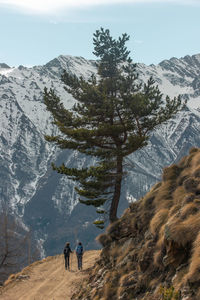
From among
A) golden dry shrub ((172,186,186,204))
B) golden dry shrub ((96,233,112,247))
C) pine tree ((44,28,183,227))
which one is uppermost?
pine tree ((44,28,183,227))

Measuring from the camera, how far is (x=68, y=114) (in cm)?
2945

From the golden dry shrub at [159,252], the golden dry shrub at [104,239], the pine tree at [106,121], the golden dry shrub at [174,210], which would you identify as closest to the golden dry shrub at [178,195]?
the golden dry shrub at [174,210]

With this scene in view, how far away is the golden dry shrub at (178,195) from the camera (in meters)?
17.0

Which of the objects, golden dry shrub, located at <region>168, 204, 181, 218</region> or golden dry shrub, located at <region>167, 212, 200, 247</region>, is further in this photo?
golden dry shrub, located at <region>168, 204, 181, 218</region>

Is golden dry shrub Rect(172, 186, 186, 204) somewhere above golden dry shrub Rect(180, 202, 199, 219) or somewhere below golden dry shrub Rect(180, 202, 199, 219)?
above

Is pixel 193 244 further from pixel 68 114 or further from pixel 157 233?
pixel 68 114

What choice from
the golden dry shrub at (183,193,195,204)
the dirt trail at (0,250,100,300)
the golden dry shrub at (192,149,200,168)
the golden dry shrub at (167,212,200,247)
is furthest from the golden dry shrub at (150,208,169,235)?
the dirt trail at (0,250,100,300)

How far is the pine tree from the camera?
27906 mm

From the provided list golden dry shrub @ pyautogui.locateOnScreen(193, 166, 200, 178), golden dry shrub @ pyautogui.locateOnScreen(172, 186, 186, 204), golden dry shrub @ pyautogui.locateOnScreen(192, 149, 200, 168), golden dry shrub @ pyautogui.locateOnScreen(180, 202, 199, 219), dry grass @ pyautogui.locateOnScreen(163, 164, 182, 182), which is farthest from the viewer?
dry grass @ pyautogui.locateOnScreen(163, 164, 182, 182)

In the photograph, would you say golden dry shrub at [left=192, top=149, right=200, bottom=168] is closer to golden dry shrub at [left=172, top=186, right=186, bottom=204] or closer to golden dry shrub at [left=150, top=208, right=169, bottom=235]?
golden dry shrub at [left=172, top=186, right=186, bottom=204]

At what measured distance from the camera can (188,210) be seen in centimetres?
1445

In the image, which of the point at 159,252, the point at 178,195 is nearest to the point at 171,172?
the point at 178,195

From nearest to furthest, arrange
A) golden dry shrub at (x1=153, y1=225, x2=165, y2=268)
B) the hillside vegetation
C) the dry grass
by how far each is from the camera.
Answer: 1. the hillside vegetation
2. golden dry shrub at (x1=153, y1=225, x2=165, y2=268)
3. the dry grass

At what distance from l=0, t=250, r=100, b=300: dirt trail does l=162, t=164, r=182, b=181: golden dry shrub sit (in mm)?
8337
